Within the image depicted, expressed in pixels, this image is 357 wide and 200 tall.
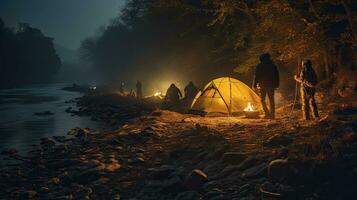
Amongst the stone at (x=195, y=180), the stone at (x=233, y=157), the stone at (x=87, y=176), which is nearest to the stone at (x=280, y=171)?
the stone at (x=195, y=180)

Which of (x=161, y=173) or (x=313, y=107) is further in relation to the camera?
(x=313, y=107)

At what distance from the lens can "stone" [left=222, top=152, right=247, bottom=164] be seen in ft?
31.8

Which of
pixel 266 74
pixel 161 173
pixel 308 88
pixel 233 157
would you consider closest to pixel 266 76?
pixel 266 74

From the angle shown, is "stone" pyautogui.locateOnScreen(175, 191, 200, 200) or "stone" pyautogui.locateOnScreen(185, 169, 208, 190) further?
"stone" pyautogui.locateOnScreen(185, 169, 208, 190)

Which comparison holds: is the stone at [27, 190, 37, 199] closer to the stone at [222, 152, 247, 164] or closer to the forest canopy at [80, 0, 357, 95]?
the stone at [222, 152, 247, 164]

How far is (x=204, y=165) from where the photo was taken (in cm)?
1016

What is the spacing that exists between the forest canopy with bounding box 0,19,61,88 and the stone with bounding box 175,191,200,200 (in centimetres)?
8702

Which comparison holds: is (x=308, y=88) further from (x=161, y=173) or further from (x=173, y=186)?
(x=173, y=186)

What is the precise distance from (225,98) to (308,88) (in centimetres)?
560

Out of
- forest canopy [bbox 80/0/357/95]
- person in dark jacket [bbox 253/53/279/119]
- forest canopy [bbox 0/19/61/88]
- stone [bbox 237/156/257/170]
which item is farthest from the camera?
forest canopy [bbox 0/19/61/88]

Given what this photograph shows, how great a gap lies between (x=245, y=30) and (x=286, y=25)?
6.01m

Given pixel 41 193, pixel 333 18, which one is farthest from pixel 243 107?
pixel 41 193

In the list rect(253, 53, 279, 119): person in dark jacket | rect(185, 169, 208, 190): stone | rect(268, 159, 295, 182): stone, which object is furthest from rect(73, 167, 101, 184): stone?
rect(253, 53, 279, 119): person in dark jacket

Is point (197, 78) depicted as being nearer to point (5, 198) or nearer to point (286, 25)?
point (286, 25)
